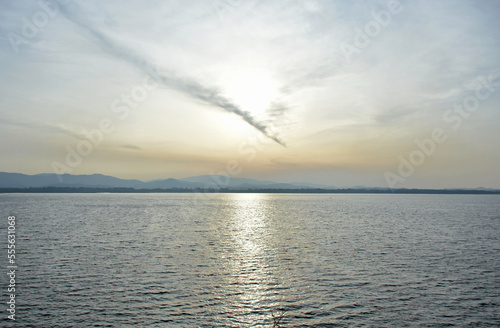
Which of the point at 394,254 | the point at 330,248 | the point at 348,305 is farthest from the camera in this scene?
the point at 330,248

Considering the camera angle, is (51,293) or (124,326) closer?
(124,326)

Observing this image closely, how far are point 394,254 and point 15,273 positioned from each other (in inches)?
2403

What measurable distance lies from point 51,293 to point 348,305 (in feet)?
107

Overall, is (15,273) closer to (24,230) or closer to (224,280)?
(224,280)

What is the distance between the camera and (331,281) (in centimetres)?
4272

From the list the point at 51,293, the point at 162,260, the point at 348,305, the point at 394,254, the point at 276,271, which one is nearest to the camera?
the point at 348,305

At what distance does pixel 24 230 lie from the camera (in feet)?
294

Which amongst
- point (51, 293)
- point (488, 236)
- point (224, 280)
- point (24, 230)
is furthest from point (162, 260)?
point (488, 236)

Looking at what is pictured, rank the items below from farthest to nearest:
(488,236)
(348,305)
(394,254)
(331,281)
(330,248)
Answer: (488,236) → (330,248) → (394,254) → (331,281) → (348,305)

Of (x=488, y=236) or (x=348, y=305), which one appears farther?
(x=488, y=236)

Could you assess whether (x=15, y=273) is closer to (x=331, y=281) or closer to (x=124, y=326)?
(x=124, y=326)

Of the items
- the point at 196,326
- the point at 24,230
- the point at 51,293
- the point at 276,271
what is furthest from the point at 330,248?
the point at 24,230

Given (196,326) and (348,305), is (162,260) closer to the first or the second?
(196,326)

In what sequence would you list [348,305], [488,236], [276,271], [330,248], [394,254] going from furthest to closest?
[488,236] → [330,248] → [394,254] → [276,271] → [348,305]
